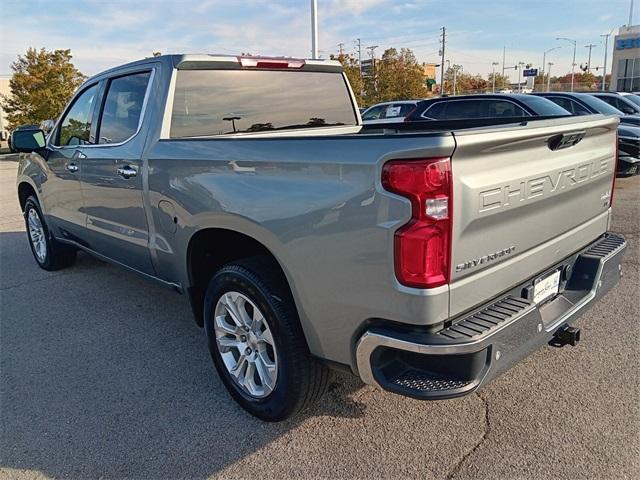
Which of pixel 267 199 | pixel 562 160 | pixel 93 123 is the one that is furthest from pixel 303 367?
pixel 93 123

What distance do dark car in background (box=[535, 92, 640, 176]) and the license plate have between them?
806 cm

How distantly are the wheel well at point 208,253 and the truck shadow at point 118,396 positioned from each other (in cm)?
53

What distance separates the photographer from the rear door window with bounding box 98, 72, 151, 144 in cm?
362

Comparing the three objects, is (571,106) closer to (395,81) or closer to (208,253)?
(208,253)

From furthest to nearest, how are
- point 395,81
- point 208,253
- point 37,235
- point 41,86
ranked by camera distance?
point 395,81, point 41,86, point 37,235, point 208,253

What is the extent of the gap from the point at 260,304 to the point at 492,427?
54.3 inches

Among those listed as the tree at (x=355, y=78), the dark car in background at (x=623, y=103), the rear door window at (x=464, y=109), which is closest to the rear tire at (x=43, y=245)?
the rear door window at (x=464, y=109)

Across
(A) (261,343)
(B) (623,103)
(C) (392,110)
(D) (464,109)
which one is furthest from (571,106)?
(A) (261,343)

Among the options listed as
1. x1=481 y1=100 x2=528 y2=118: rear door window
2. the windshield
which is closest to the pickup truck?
x1=481 y1=100 x2=528 y2=118: rear door window

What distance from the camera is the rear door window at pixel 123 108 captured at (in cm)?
362

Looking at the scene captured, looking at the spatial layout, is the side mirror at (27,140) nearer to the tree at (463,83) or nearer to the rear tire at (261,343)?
the rear tire at (261,343)

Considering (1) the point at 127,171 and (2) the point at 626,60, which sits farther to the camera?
(2) the point at 626,60

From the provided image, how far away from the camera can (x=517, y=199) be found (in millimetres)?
2250

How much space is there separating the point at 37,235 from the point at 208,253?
11.9 feet
